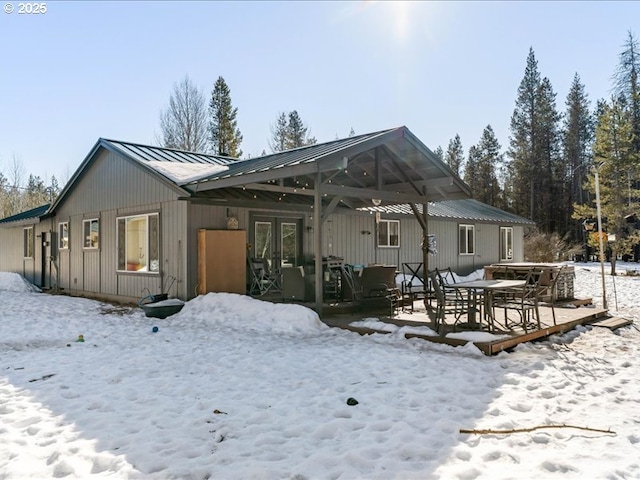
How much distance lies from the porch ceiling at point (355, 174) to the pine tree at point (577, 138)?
103ft

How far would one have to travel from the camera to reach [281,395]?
3.95 meters

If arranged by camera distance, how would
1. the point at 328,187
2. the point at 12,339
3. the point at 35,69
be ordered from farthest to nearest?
the point at 35,69
the point at 328,187
the point at 12,339

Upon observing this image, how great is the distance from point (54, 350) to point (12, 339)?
130 centimetres

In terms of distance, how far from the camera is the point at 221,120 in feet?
97.4

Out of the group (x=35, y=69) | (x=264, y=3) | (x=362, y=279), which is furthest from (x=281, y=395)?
(x=35, y=69)

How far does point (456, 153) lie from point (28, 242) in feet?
121

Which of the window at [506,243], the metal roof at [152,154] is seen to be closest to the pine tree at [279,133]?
the window at [506,243]

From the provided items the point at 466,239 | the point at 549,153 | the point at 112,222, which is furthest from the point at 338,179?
the point at 549,153

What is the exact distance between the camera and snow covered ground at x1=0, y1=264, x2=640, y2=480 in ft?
8.79

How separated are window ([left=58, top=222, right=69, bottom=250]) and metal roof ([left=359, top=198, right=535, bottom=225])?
9001mm

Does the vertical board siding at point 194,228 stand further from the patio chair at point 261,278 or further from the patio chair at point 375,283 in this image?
the patio chair at point 375,283

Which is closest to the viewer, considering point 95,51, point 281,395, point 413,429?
point 413,429

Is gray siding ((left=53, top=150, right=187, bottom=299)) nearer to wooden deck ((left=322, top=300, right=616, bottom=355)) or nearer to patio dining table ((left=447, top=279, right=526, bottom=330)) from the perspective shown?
wooden deck ((left=322, top=300, right=616, bottom=355))

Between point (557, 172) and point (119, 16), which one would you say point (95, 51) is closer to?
point (119, 16)
